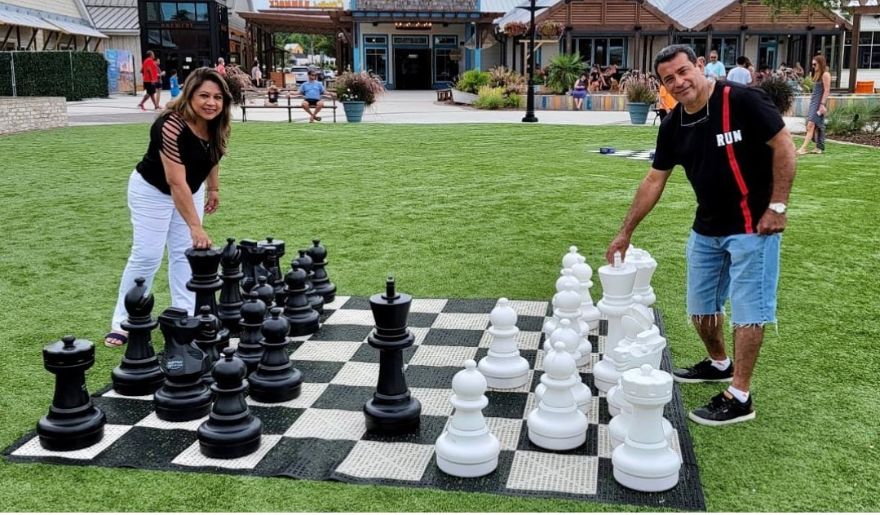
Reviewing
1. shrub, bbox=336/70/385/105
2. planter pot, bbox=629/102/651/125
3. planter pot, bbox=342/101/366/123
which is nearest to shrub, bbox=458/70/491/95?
shrub, bbox=336/70/385/105

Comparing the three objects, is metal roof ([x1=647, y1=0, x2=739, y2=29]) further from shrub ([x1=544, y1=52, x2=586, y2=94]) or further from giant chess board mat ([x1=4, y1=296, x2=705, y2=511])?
giant chess board mat ([x1=4, y1=296, x2=705, y2=511])

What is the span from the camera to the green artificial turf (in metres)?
2.76

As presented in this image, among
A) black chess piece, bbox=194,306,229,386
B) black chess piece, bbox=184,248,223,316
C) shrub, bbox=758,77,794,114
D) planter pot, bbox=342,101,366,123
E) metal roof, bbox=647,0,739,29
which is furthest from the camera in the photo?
metal roof, bbox=647,0,739,29

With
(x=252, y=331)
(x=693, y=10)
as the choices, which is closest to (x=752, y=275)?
(x=252, y=331)

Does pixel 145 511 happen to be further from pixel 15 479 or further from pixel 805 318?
pixel 805 318

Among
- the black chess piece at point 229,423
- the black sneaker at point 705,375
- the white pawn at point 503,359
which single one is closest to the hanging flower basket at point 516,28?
the black sneaker at point 705,375

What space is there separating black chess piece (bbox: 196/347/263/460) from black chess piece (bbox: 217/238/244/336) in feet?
3.99

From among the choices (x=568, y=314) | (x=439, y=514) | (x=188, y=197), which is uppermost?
(x=188, y=197)

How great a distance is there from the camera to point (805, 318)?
15.3ft

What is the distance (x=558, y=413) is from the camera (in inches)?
119

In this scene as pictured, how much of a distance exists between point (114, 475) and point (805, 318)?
3.73 metres

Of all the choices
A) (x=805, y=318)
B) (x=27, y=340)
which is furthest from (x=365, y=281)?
(x=805, y=318)

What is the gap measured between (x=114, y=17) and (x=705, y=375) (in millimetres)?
42809

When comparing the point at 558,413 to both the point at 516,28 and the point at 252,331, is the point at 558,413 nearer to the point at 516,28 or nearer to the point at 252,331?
the point at 252,331
